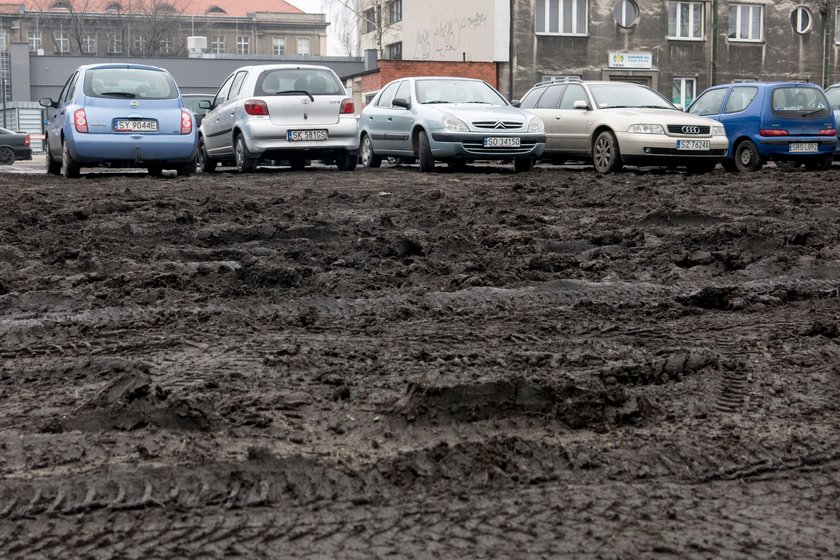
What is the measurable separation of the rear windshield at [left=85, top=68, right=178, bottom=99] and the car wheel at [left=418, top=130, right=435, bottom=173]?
3.68 m

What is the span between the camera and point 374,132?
19.3 m

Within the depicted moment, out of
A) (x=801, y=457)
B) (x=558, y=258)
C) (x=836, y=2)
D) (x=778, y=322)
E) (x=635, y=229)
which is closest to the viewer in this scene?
(x=801, y=457)

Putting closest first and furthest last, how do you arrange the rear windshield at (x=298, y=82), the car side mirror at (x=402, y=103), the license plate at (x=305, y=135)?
the license plate at (x=305, y=135) < the rear windshield at (x=298, y=82) < the car side mirror at (x=402, y=103)

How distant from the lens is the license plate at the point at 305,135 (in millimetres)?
17031

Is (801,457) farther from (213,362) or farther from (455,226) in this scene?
(455,226)

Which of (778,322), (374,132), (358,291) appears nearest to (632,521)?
(778,322)

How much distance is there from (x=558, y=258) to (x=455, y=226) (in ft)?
6.40

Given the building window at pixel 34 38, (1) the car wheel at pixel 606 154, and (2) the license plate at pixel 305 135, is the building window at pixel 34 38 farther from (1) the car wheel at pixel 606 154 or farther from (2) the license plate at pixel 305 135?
(1) the car wheel at pixel 606 154

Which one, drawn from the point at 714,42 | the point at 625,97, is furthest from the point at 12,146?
the point at 714,42

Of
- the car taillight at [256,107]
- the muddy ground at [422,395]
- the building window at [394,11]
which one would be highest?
the building window at [394,11]

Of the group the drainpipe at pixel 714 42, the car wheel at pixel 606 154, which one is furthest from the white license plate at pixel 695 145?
the drainpipe at pixel 714 42

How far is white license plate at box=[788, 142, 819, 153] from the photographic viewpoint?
18016 mm

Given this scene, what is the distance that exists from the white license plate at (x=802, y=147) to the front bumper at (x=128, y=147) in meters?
9.23

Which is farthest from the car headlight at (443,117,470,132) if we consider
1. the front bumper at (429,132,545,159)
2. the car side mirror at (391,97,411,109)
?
the car side mirror at (391,97,411,109)
